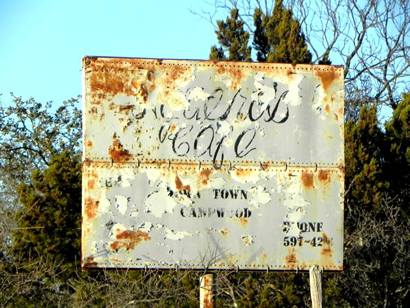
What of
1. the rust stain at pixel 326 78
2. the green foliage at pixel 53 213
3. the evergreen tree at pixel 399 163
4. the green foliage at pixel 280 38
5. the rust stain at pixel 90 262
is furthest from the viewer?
the green foliage at pixel 280 38

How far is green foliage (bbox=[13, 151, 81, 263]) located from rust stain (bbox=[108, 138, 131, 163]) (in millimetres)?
5607

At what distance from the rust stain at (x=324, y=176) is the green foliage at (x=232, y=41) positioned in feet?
31.9

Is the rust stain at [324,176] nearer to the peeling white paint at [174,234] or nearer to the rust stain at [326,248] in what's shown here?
the rust stain at [326,248]

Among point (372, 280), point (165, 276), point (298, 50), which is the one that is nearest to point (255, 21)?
point (298, 50)

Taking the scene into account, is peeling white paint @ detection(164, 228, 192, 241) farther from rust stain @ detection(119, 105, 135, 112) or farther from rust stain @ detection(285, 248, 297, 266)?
rust stain @ detection(119, 105, 135, 112)

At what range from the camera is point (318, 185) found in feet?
31.9

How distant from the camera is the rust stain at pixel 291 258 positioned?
31.8 feet

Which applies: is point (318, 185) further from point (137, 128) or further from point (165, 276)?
point (165, 276)

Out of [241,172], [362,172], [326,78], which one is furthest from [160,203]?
[362,172]

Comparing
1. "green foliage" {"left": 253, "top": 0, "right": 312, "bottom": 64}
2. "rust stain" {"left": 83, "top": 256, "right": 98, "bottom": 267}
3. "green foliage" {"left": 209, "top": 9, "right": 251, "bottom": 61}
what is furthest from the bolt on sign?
"green foliage" {"left": 209, "top": 9, "right": 251, "bottom": 61}

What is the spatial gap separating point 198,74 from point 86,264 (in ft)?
7.58

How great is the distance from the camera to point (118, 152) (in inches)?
374

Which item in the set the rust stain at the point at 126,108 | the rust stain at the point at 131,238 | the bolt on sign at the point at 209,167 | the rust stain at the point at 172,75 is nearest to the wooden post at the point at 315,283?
the bolt on sign at the point at 209,167

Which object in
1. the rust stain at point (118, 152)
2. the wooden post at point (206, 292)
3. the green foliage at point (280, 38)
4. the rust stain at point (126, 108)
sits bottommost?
the wooden post at point (206, 292)
